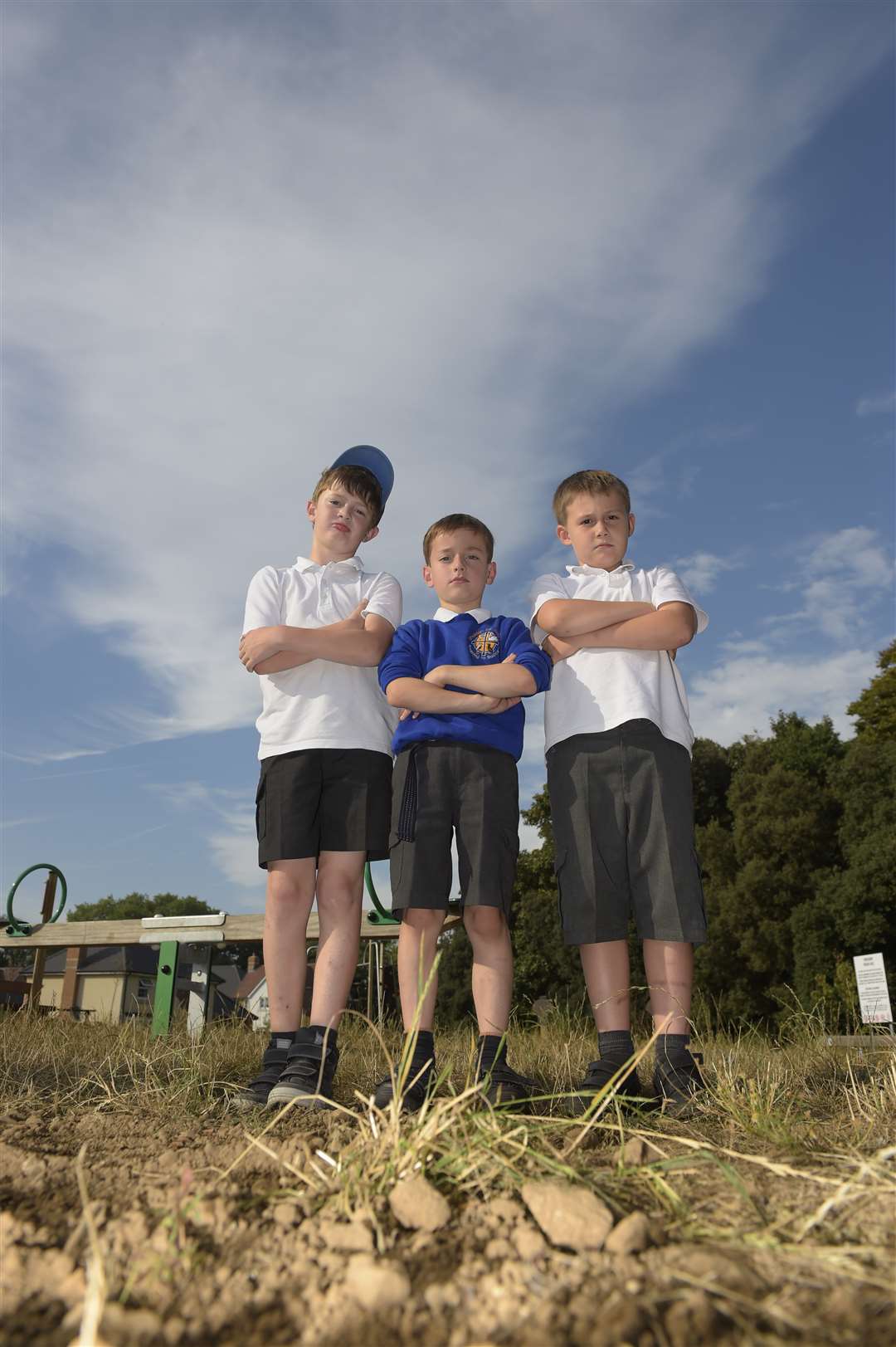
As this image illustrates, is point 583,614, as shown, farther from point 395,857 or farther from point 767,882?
point 767,882

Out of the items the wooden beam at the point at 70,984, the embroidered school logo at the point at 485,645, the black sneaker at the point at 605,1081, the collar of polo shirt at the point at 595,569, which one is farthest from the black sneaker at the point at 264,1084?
the wooden beam at the point at 70,984

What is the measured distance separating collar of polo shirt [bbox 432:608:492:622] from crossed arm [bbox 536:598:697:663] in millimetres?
219

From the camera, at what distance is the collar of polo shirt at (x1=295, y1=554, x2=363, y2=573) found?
362cm

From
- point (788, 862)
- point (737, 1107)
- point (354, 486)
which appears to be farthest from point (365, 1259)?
point (788, 862)

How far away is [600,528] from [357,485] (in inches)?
38.8

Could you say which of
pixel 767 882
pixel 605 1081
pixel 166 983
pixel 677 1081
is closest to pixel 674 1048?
pixel 677 1081

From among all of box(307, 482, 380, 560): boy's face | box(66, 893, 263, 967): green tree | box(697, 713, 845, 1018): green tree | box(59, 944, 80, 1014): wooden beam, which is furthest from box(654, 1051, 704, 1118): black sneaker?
box(66, 893, 263, 967): green tree

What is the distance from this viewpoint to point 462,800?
117 inches

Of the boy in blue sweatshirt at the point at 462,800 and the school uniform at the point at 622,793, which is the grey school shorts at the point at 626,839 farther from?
the boy in blue sweatshirt at the point at 462,800

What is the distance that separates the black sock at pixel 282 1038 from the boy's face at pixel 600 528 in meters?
2.00

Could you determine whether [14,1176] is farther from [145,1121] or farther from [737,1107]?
[737,1107]

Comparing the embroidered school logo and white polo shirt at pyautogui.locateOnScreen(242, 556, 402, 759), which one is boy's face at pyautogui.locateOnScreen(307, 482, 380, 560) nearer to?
white polo shirt at pyautogui.locateOnScreen(242, 556, 402, 759)

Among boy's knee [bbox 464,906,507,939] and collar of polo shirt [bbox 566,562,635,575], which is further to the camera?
collar of polo shirt [bbox 566,562,635,575]

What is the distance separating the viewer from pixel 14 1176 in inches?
75.0
